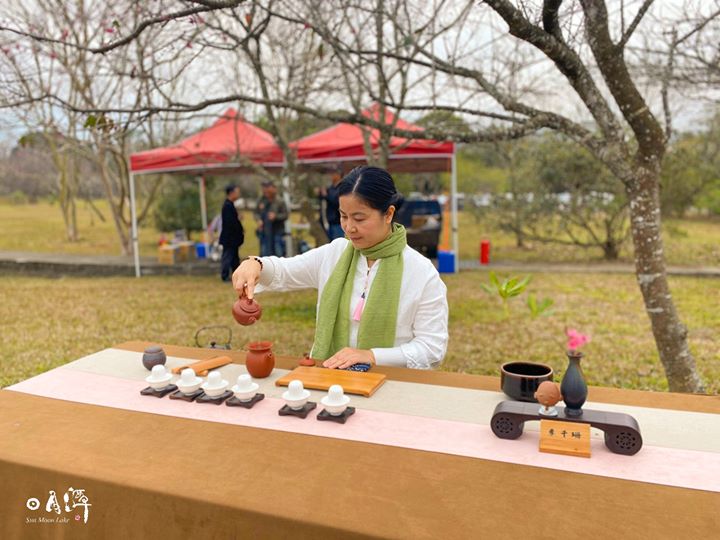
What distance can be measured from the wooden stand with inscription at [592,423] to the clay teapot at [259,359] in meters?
0.79

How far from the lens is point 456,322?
572 cm

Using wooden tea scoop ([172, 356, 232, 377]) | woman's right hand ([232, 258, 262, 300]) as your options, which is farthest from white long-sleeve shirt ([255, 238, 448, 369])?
wooden tea scoop ([172, 356, 232, 377])

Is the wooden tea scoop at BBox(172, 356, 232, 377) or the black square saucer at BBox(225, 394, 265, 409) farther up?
the wooden tea scoop at BBox(172, 356, 232, 377)

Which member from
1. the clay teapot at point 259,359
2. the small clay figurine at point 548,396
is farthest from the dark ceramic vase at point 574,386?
the clay teapot at point 259,359

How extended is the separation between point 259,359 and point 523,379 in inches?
33.7

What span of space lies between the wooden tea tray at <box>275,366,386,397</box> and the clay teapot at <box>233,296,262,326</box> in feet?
0.75

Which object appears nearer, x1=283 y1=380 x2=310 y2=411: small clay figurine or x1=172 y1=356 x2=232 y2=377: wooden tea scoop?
x1=283 y1=380 x2=310 y2=411: small clay figurine

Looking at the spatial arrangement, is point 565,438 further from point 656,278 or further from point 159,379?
point 656,278

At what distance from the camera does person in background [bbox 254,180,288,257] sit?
8.60 metres

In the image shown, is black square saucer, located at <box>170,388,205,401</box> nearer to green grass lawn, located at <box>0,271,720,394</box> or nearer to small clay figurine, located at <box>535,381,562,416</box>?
small clay figurine, located at <box>535,381,562,416</box>

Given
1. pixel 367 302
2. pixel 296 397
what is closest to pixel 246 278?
pixel 367 302

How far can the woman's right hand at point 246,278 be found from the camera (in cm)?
192

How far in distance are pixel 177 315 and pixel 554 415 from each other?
18.8ft

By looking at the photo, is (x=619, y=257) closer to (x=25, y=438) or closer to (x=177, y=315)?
(x=177, y=315)
